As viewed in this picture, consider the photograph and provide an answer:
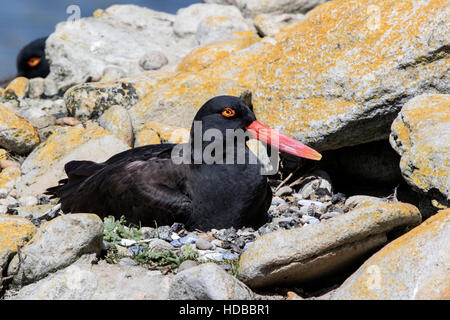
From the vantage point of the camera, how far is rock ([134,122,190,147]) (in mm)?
6910

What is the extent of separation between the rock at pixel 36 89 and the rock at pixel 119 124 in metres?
4.65

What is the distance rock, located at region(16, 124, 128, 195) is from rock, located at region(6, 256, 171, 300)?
291 centimetres

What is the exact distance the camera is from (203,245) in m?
4.69

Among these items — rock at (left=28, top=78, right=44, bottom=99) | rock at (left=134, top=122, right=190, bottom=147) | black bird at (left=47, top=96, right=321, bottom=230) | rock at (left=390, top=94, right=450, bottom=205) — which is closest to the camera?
rock at (left=390, top=94, right=450, bottom=205)

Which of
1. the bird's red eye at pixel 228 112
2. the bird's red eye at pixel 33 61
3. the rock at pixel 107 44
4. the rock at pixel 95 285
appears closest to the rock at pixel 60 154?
the bird's red eye at pixel 228 112

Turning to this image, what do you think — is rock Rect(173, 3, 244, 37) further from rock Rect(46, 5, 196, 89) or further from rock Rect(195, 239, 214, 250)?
rock Rect(195, 239, 214, 250)

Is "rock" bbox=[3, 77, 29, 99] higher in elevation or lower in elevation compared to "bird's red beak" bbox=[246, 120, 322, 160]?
higher

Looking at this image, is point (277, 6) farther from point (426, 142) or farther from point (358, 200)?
point (426, 142)

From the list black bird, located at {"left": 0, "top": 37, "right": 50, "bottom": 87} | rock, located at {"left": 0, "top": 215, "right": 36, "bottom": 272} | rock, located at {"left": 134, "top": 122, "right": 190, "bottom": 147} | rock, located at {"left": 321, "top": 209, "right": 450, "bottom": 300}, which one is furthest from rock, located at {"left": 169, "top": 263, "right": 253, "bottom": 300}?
black bird, located at {"left": 0, "top": 37, "right": 50, "bottom": 87}

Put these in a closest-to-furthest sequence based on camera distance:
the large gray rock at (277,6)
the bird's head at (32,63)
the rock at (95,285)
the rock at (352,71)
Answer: the rock at (95,285), the rock at (352,71), the large gray rock at (277,6), the bird's head at (32,63)

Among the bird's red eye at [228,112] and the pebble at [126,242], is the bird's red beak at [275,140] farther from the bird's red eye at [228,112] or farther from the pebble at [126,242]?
the pebble at [126,242]

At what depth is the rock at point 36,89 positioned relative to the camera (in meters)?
11.2

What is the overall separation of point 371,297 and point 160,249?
194cm
